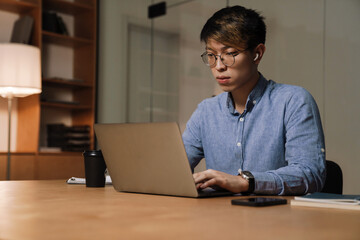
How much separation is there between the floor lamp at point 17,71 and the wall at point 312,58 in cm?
127

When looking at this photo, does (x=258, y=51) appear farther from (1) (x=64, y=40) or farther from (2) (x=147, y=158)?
(1) (x=64, y=40)

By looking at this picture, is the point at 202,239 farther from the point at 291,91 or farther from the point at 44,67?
the point at 44,67

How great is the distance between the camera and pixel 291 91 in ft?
5.63

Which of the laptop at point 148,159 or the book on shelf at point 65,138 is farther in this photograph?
the book on shelf at point 65,138

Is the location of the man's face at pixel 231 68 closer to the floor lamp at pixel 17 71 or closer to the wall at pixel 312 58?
the wall at pixel 312 58

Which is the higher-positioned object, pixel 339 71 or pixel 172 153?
pixel 339 71

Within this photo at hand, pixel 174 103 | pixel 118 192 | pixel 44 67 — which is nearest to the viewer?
pixel 118 192

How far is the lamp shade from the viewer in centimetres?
356

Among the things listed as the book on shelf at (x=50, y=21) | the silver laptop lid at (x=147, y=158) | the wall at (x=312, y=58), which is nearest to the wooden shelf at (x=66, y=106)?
the book on shelf at (x=50, y=21)

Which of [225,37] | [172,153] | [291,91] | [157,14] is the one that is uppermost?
[157,14]

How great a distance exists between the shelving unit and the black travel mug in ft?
8.19

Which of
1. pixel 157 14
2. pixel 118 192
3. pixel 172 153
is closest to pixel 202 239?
pixel 172 153

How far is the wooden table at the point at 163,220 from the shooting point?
67 cm

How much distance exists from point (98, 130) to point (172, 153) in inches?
12.0
